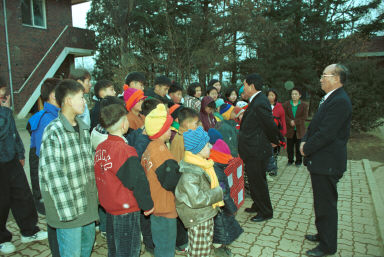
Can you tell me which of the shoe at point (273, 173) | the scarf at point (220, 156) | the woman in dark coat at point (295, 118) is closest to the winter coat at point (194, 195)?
the scarf at point (220, 156)

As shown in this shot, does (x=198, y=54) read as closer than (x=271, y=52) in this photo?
Yes

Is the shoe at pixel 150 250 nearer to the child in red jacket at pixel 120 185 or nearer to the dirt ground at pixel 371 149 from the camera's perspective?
the child in red jacket at pixel 120 185

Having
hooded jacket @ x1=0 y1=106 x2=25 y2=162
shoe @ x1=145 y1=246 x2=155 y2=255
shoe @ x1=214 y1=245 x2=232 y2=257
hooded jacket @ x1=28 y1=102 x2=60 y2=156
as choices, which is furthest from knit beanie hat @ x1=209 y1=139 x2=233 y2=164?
hooded jacket @ x1=0 y1=106 x2=25 y2=162

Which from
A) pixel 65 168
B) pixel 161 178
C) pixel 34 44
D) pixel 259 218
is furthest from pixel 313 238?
pixel 34 44

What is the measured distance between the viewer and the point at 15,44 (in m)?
15.2

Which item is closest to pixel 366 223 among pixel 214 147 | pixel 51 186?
pixel 214 147

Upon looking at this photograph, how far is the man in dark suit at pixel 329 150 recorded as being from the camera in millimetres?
2998

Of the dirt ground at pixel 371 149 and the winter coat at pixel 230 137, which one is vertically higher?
the winter coat at pixel 230 137

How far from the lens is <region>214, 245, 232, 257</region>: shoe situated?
3.23 metres

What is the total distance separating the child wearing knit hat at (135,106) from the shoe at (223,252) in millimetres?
1777

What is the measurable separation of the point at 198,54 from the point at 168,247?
1145cm

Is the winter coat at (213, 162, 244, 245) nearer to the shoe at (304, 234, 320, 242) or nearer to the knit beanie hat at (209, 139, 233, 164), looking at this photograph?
the knit beanie hat at (209, 139, 233, 164)

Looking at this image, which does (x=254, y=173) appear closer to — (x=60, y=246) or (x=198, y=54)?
(x=60, y=246)

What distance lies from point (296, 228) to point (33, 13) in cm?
1771
